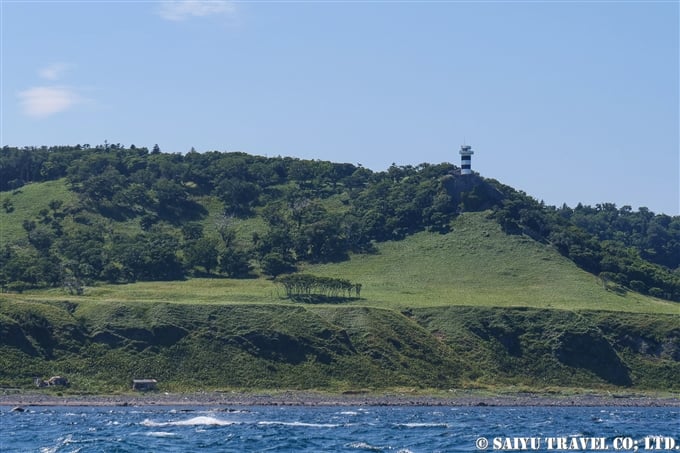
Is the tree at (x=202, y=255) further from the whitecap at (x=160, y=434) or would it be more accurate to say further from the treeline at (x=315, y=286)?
the whitecap at (x=160, y=434)

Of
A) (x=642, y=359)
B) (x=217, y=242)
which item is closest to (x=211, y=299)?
(x=217, y=242)

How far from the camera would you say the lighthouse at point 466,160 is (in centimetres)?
17912

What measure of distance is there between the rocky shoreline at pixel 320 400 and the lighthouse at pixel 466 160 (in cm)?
7237

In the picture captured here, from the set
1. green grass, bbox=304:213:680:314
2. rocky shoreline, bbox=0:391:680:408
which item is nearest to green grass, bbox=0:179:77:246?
green grass, bbox=304:213:680:314

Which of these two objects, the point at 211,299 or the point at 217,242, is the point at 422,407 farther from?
the point at 217,242

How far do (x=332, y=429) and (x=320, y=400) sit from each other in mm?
31286

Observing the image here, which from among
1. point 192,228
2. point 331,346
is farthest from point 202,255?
point 331,346

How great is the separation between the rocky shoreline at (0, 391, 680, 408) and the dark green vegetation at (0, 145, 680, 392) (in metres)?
4.82

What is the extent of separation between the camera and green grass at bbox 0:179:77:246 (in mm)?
173363

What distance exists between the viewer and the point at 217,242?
551 feet

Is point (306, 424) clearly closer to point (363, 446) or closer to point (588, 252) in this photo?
point (363, 446)

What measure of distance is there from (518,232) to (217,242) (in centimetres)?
4361

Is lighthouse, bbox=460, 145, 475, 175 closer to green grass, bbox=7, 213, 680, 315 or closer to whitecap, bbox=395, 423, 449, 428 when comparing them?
green grass, bbox=7, 213, 680, 315

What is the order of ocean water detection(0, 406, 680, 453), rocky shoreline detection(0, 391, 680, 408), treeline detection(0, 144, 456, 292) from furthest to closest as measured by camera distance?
treeline detection(0, 144, 456, 292) < rocky shoreline detection(0, 391, 680, 408) < ocean water detection(0, 406, 680, 453)
